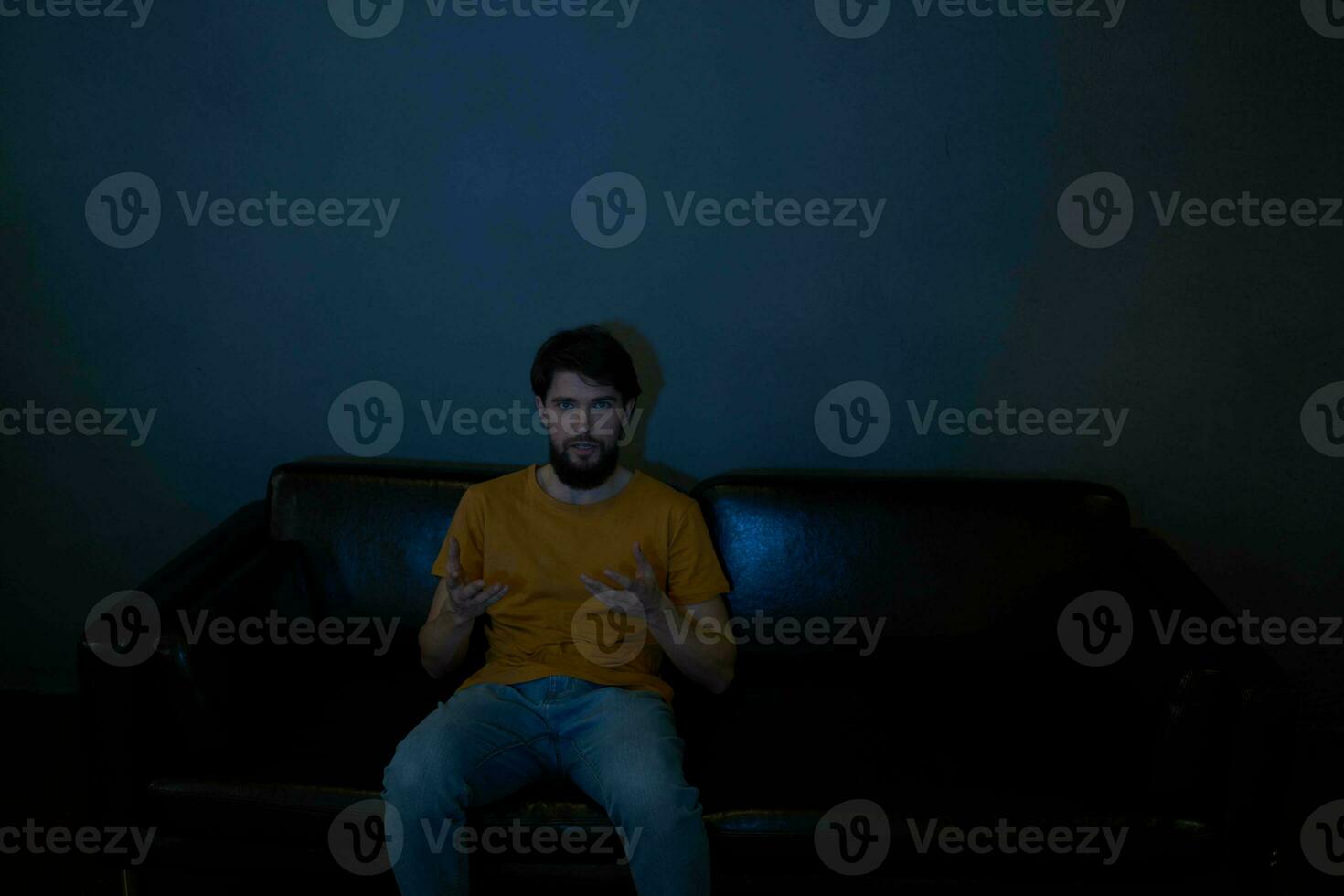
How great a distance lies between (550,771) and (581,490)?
1.87 ft

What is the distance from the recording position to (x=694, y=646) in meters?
2.19

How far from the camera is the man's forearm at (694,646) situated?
214 centimetres

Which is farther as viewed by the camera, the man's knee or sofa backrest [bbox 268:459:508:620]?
sofa backrest [bbox 268:459:508:620]

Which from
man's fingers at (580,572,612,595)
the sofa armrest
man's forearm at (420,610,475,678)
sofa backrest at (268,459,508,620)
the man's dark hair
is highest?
the man's dark hair

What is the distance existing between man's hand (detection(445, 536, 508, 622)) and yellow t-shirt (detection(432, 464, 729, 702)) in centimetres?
10

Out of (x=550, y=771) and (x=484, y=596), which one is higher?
(x=484, y=596)

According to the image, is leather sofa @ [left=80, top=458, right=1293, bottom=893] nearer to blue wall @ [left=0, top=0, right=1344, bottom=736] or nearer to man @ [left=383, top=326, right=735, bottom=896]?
man @ [left=383, top=326, right=735, bottom=896]

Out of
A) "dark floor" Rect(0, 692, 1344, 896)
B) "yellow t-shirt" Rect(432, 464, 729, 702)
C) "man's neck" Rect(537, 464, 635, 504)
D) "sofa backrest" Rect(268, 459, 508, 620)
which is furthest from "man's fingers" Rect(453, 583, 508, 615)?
"dark floor" Rect(0, 692, 1344, 896)

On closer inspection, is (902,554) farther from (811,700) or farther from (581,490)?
(581,490)

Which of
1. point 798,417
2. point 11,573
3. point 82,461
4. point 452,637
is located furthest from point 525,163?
point 11,573

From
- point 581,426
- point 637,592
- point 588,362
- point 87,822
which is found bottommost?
point 87,822

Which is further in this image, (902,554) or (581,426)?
(902,554)

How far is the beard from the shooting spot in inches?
87.6

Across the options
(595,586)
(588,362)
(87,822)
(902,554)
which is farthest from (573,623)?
(87,822)
